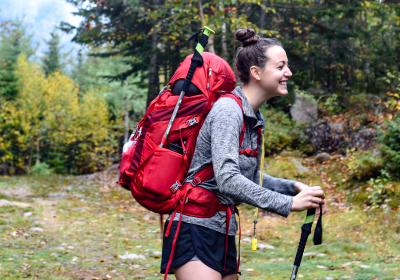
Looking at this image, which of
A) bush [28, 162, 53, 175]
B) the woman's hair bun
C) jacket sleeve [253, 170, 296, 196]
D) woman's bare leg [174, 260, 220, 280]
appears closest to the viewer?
woman's bare leg [174, 260, 220, 280]

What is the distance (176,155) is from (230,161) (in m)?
0.34

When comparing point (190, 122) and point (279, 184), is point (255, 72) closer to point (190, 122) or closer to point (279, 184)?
point (190, 122)

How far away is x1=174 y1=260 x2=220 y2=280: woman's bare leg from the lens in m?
1.86

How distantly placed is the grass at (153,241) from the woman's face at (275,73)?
3617mm

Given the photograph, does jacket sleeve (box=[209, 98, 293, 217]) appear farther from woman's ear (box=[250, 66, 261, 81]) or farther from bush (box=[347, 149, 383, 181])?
bush (box=[347, 149, 383, 181])

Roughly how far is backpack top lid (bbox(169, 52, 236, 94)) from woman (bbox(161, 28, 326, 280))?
0.08 metres

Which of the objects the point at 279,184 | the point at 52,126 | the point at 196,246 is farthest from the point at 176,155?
the point at 52,126

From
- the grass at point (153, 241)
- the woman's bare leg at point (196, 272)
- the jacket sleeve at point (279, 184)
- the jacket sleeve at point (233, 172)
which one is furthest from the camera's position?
the grass at point (153, 241)

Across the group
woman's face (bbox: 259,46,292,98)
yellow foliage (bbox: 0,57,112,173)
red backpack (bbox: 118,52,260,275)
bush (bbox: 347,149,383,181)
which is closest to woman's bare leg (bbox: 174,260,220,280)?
red backpack (bbox: 118,52,260,275)

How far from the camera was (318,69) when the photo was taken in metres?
16.7

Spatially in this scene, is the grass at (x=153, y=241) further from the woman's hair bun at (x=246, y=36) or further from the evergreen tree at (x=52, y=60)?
the evergreen tree at (x=52, y=60)

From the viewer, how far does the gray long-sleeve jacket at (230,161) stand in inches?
67.0

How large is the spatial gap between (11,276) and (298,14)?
45.4ft

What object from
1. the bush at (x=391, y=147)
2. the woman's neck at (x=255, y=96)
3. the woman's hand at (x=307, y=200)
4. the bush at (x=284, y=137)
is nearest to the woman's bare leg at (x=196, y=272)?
the woman's hand at (x=307, y=200)
